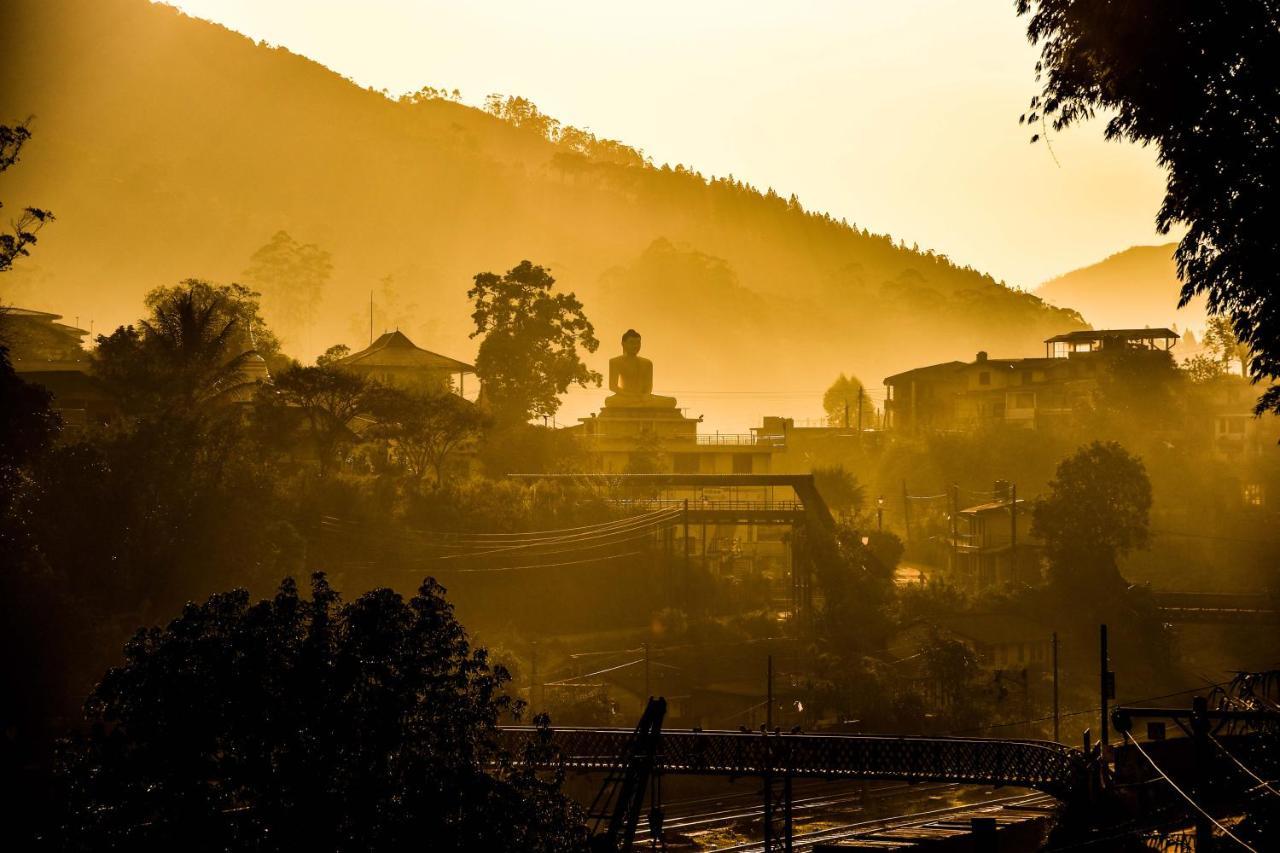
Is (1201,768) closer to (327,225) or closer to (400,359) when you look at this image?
(400,359)

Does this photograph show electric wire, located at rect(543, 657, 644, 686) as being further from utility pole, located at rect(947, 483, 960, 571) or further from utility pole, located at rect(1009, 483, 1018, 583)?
utility pole, located at rect(947, 483, 960, 571)

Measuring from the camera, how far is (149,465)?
31.7 meters

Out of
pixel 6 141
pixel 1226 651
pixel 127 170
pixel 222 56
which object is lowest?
pixel 1226 651

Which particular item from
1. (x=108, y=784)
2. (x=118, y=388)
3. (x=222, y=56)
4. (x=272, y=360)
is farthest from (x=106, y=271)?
(x=108, y=784)

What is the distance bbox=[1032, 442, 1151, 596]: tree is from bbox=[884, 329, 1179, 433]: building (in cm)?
2429

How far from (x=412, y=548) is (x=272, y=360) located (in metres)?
24.4

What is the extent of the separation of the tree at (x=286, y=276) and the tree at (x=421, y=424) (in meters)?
84.9

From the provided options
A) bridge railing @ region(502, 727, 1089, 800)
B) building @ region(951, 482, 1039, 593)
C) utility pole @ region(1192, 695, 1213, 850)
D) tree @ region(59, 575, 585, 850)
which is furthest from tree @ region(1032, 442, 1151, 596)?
tree @ region(59, 575, 585, 850)

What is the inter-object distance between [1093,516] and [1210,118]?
33.2m

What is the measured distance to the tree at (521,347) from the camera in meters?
58.3

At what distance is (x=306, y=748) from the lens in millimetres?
15117

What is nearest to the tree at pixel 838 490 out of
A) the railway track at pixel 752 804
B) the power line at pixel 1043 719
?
the power line at pixel 1043 719

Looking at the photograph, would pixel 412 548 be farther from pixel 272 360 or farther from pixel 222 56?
pixel 222 56

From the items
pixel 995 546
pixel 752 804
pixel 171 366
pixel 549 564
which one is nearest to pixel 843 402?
pixel 995 546
